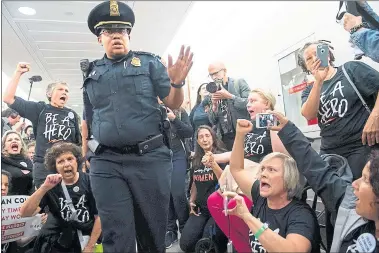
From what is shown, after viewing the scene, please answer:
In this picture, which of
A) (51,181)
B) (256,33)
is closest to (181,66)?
(51,181)

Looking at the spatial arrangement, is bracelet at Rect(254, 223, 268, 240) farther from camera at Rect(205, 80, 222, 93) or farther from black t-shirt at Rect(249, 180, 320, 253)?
camera at Rect(205, 80, 222, 93)

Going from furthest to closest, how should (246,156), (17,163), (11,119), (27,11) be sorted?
(11,119)
(27,11)
(17,163)
(246,156)

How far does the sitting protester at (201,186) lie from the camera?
1.62 m

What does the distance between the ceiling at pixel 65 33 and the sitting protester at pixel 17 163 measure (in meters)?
0.43

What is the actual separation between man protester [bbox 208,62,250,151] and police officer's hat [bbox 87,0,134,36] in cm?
60

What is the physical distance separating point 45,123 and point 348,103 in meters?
1.60

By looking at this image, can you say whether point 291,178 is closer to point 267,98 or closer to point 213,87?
point 267,98

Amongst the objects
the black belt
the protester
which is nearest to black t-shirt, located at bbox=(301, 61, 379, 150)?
the black belt

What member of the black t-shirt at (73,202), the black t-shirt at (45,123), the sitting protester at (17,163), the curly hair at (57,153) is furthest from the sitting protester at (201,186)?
the sitting protester at (17,163)

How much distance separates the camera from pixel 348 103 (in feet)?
3.53

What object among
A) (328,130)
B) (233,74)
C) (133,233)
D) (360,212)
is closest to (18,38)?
(233,74)

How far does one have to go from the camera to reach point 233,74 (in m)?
2.16

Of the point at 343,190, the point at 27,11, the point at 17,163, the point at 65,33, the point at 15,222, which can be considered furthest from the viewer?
the point at 65,33

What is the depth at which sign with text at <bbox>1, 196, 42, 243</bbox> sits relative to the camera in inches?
53.9
